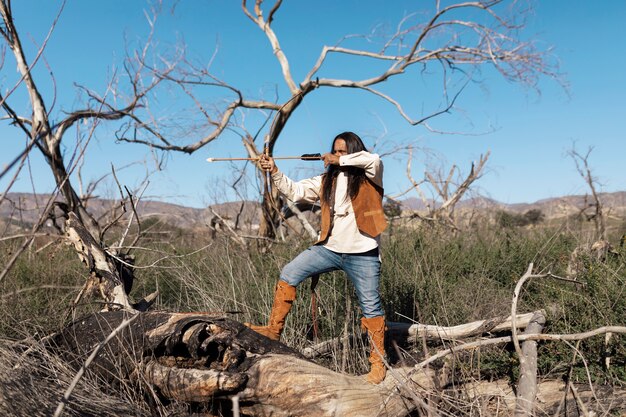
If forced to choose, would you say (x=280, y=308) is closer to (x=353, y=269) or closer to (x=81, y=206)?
(x=353, y=269)

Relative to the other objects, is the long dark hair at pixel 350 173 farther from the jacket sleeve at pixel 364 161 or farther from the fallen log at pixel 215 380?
the fallen log at pixel 215 380

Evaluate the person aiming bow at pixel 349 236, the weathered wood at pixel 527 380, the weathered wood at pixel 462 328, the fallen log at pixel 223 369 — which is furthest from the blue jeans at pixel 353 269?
the weathered wood at pixel 527 380

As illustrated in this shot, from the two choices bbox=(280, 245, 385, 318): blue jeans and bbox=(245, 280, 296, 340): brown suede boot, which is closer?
bbox=(280, 245, 385, 318): blue jeans

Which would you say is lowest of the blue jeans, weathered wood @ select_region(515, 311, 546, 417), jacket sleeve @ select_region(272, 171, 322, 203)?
weathered wood @ select_region(515, 311, 546, 417)

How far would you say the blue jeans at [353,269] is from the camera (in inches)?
161

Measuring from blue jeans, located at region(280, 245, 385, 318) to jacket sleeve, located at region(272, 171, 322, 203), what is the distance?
0.50m

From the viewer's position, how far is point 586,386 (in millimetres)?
4082

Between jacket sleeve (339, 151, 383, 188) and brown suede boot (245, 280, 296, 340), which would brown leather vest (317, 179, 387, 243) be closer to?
jacket sleeve (339, 151, 383, 188)

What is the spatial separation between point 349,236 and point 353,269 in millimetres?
237

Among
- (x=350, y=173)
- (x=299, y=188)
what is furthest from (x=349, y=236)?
(x=299, y=188)

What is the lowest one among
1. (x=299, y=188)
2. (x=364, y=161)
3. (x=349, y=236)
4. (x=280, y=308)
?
(x=280, y=308)

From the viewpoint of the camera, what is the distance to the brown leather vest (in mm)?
4160

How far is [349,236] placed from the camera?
13.6 ft

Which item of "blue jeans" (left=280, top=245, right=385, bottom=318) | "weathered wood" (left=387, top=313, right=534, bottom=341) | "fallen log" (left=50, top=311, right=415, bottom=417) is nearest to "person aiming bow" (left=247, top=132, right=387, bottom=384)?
"blue jeans" (left=280, top=245, right=385, bottom=318)
